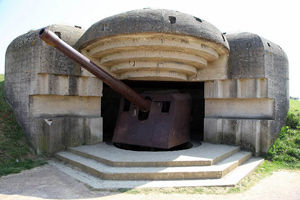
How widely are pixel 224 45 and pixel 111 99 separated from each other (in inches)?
204

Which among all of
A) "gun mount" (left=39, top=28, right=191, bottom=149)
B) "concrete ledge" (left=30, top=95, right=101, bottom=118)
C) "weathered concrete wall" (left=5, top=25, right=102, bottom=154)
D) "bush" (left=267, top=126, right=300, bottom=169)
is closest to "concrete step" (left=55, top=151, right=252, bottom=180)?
"gun mount" (left=39, top=28, right=191, bottom=149)

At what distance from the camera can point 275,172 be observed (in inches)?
193

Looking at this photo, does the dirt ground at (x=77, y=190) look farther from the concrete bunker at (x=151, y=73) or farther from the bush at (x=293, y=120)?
the bush at (x=293, y=120)

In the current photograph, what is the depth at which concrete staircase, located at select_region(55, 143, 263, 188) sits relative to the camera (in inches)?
156

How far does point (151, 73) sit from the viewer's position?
560 centimetres

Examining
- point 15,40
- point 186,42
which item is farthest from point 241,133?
point 15,40

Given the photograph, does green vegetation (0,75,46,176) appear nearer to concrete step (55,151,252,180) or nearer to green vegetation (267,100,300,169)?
concrete step (55,151,252,180)

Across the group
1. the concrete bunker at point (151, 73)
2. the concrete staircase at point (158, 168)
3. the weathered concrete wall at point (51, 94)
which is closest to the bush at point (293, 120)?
the concrete bunker at point (151, 73)

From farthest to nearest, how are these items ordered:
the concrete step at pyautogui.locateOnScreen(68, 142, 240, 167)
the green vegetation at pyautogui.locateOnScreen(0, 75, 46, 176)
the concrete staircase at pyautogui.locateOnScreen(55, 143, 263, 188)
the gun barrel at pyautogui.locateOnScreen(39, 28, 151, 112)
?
the green vegetation at pyautogui.locateOnScreen(0, 75, 46, 176)
the concrete step at pyautogui.locateOnScreen(68, 142, 240, 167)
the gun barrel at pyautogui.locateOnScreen(39, 28, 151, 112)
the concrete staircase at pyautogui.locateOnScreen(55, 143, 263, 188)

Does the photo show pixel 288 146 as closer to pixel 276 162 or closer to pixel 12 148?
pixel 276 162

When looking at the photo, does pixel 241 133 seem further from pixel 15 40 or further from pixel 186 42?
pixel 15 40

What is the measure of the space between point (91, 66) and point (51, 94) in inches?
64.3

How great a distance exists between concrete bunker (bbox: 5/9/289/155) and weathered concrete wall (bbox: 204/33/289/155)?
2cm

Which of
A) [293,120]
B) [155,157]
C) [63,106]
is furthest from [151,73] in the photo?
[293,120]
